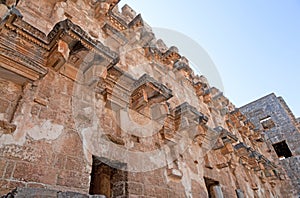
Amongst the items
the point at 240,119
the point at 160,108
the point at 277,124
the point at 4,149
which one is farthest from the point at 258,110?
the point at 4,149

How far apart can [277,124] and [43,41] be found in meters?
15.1

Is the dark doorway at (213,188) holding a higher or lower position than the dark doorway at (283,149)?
lower

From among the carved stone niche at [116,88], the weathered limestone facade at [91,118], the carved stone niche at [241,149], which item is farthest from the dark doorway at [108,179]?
the carved stone niche at [241,149]

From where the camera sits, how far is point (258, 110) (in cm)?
1544

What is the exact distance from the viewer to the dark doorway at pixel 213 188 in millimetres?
4547

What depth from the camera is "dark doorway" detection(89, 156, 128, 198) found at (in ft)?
8.80

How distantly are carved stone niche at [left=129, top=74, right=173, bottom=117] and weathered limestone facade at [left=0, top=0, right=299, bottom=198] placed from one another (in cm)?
2

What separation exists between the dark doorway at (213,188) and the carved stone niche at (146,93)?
205 cm

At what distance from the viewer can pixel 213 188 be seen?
4.66 metres

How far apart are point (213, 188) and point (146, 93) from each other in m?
2.66

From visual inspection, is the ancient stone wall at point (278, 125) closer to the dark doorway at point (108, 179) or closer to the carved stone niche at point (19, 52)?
the dark doorway at point (108, 179)

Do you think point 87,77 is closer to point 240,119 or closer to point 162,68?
point 162,68

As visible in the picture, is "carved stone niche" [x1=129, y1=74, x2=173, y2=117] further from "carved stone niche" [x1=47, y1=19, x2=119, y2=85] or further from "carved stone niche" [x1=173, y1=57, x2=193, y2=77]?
"carved stone niche" [x1=173, y1=57, x2=193, y2=77]

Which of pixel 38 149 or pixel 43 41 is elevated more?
pixel 43 41
